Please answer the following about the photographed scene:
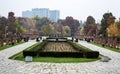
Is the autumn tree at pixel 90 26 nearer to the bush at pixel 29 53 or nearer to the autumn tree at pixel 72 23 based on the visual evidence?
the autumn tree at pixel 72 23

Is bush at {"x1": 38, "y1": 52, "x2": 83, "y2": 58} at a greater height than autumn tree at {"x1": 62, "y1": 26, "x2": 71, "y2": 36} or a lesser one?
lesser

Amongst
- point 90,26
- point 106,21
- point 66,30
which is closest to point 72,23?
point 66,30

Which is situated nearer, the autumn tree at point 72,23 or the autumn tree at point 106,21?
the autumn tree at point 106,21

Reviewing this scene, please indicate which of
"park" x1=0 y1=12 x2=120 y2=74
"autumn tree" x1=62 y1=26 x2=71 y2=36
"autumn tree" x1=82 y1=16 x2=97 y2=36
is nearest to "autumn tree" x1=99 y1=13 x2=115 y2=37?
"park" x1=0 y1=12 x2=120 y2=74

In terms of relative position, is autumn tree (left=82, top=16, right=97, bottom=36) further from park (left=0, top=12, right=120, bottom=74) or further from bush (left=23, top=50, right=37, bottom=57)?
bush (left=23, top=50, right=37, bottom=57)

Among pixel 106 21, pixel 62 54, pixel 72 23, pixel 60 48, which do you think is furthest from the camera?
pixel 72 23

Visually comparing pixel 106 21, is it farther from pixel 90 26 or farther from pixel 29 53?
pixel 29 53

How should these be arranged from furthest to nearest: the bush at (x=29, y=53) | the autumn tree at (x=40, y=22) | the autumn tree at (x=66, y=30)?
the autumn tree at (x=40, y=22), the autumn tree at (x=66, y=30), the bush at (x=29, y=53)

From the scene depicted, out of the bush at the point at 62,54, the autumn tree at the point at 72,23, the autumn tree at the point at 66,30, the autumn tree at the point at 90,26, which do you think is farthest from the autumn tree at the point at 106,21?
the autumn tree at the point at 72,23

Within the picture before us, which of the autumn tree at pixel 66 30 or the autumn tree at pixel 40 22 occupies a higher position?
the autumn tree at pixel 40 22

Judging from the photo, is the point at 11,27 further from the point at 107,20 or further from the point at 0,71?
the point at 0,71

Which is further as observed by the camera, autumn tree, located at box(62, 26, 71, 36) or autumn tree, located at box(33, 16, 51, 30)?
autumn tree, located at box(33, 16, 51, 30)

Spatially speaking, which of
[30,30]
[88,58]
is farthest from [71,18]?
[88,58]

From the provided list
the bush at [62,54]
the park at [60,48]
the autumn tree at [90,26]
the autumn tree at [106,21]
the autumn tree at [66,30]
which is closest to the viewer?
the park at [60,48]
